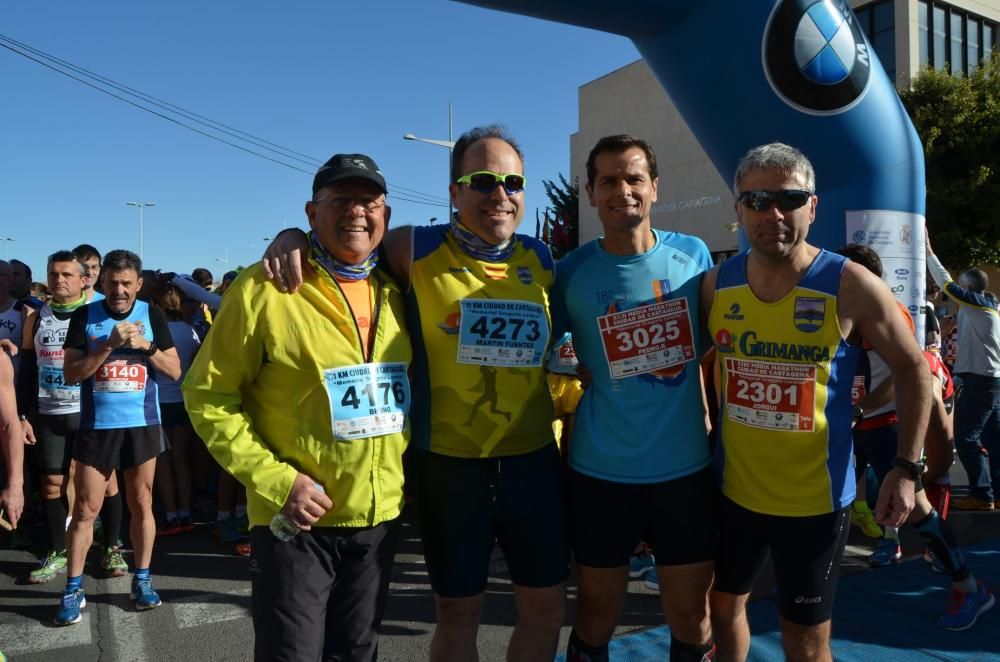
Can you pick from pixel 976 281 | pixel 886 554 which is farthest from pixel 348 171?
pixel 976 281

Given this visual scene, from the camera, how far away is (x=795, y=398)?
2.18 meters

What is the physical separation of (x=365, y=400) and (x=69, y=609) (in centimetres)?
293

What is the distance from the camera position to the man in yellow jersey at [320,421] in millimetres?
1938

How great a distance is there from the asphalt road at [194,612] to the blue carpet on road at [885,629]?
15 cm

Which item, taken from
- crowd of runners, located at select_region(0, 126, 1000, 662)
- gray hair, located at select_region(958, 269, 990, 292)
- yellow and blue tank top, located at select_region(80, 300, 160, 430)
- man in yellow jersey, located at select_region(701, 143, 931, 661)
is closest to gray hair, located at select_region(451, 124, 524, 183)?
crowd of runners, located at select_region(0, 126, 1000, 662)

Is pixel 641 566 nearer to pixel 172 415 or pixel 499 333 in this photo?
pixel 499 333

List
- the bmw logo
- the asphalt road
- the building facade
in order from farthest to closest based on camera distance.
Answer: the building facade, the bmw logo, the asphalt road

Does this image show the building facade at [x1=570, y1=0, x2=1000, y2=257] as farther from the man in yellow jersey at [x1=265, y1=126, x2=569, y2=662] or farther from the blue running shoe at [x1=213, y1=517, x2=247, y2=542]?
the man in yellow jersey at [x1=265, y1=126, x2=569, y2=662]

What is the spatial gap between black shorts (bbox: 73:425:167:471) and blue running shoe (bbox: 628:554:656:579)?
3.05 meters

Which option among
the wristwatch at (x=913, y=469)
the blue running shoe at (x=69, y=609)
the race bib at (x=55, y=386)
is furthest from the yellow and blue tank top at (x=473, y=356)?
the race bib at (x=55, y=386)

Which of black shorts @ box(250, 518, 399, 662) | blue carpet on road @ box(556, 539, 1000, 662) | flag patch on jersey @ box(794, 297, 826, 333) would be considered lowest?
blue carpet on road @ box(556, 539, 1000, 662)

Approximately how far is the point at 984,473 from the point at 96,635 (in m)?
6.80

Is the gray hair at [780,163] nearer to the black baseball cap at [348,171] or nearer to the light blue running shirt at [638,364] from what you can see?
the light blue running shirt at [638,364]

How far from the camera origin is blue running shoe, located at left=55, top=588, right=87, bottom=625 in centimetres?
372
